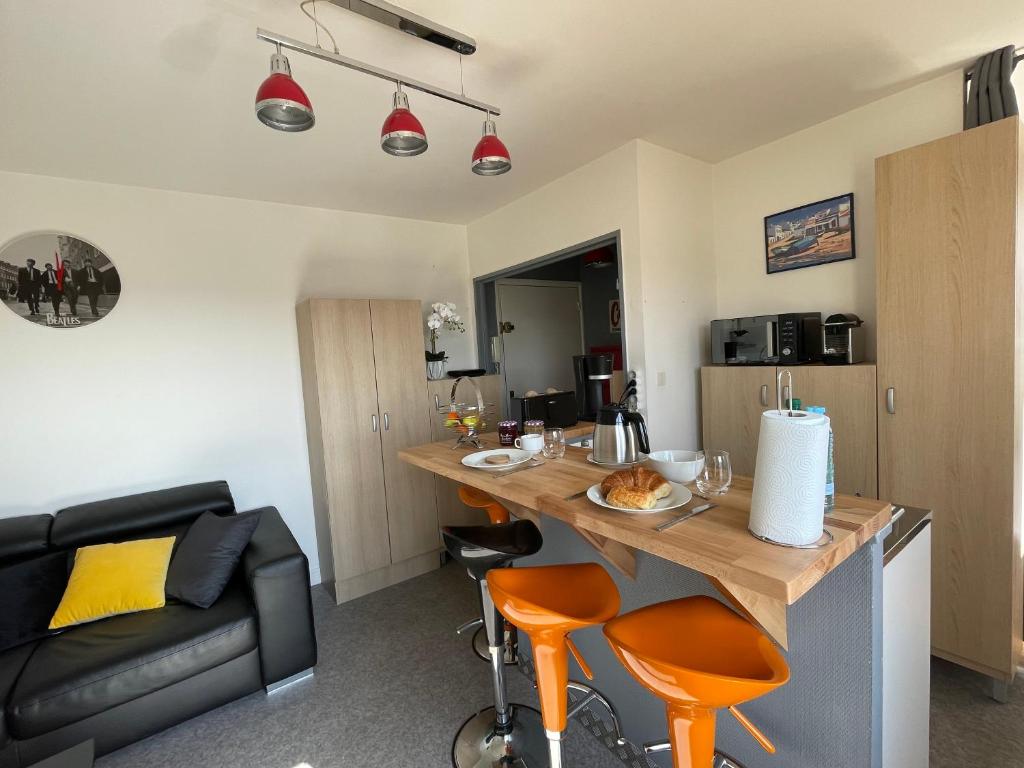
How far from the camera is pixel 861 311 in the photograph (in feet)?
8.07

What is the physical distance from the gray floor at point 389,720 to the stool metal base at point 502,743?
0.22 ft

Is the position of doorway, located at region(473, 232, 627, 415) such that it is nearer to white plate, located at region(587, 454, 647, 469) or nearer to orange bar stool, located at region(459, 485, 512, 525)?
orange bar stool, located at region(459, 485, 512, 525)

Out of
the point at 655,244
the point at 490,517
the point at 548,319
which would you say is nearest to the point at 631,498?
the point at 490,517

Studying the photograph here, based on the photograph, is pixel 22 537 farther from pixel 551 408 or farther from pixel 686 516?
pixel 686 516

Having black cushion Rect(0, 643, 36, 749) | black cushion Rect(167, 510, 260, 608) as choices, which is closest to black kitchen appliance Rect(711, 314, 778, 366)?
black cushion Rect(167, 510, 260, 608)

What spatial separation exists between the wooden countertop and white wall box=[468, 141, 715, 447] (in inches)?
54.9

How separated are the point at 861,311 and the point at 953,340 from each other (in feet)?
1.96

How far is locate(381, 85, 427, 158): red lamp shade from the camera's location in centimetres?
144

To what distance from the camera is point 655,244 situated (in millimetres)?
2660

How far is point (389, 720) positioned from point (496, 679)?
2.15 ft

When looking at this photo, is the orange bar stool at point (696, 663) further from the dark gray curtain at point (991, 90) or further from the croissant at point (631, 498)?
the dark gray curtain at point (991, 90)

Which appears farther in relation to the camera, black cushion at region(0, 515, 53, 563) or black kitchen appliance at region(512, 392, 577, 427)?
black kitchen appliance at region(512, 392, 577, 427)

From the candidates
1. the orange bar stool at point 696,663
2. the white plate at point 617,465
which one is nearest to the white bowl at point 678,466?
the white plate at point 617,465

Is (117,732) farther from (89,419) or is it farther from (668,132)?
(668,132)
